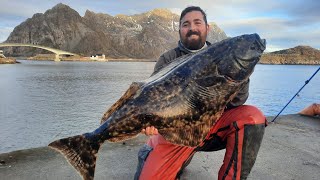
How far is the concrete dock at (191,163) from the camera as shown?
507 centimetres

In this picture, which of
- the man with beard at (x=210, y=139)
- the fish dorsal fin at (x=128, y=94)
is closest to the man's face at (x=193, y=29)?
the man with beard at (x=210, y=139)

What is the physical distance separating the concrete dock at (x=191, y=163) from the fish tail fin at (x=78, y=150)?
61.9 inches

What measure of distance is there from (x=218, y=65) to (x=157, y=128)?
93 centimetres

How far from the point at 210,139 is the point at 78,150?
1724mm

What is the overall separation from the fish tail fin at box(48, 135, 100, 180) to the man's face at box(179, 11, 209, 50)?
83.2 inches

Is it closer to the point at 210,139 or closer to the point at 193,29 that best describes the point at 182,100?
the point at 210,139

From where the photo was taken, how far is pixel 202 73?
3.38 m

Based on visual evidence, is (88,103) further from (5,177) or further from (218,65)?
(218,65)

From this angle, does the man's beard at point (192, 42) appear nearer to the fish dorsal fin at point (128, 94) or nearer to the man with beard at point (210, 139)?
the man with beard at point (210, 139)

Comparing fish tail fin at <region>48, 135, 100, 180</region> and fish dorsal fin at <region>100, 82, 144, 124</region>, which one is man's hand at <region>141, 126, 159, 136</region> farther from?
fish tail fin at <region>48, 135, 100, 180</region>

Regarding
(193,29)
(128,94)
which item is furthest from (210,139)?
(193,29)

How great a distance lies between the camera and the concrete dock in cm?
507

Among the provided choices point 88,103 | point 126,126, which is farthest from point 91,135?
point 88,103

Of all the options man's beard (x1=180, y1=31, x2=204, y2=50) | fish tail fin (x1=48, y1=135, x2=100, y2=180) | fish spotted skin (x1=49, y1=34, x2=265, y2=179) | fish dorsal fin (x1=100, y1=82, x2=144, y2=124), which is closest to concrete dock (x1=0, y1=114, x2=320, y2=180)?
fish tail fin (x1=48, y1=135, x2=100, y2=180)
